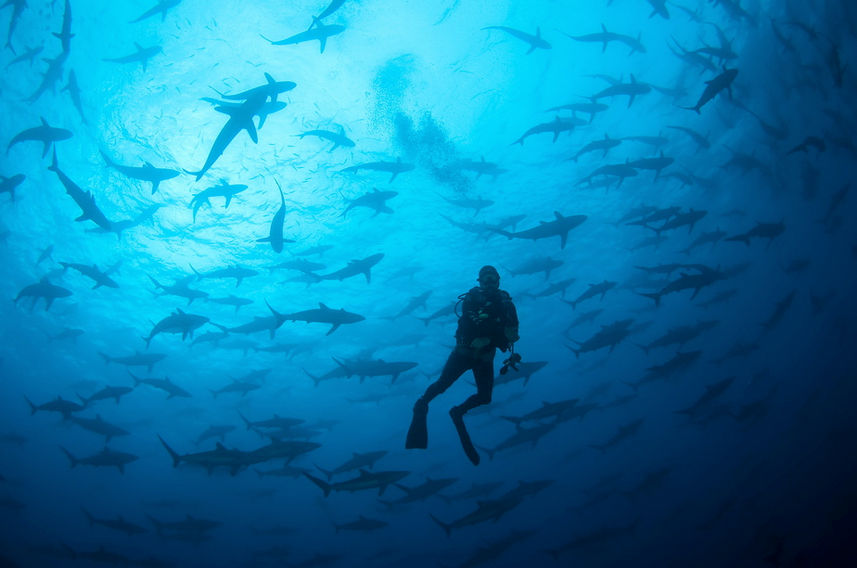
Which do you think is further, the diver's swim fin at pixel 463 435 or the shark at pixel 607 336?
the shark at pixel 607 336

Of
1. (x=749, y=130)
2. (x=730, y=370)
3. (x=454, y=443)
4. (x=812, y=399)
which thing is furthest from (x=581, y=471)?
(x=749, y=130)

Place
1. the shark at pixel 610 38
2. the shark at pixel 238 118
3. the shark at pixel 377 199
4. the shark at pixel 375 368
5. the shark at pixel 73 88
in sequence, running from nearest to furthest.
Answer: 1. the shark at pixel 238 118
2. the shark at pixel 375 368
3. the shark at pixel 377 199
4. the shark at pixel 73 88
5. the shark at pixel 610 38

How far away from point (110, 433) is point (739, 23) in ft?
90.7

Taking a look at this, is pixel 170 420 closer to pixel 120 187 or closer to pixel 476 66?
pixel 120 187

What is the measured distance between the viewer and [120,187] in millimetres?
20188

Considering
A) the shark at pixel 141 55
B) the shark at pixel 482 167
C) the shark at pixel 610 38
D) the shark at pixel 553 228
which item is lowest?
the shark at pixel 553 228

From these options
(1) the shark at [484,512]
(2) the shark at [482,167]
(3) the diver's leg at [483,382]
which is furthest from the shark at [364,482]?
(2) the shark at [482,167]

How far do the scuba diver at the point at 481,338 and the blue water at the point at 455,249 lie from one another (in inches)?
212

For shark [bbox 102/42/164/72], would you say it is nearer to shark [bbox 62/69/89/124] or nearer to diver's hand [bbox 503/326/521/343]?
shark [bbox 62/69/89/124]

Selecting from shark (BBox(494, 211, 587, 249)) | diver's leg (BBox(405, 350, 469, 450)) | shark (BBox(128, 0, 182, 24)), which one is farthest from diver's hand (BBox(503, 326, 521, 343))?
shark (BBox(128, 0, 182, 24))

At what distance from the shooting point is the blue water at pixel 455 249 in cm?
1667

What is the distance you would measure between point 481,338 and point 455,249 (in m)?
16.8

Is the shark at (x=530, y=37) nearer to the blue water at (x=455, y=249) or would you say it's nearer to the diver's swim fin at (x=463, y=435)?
the blue water at (x=455, y=249)

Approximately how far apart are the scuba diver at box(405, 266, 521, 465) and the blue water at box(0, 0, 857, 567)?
17.7 ft
